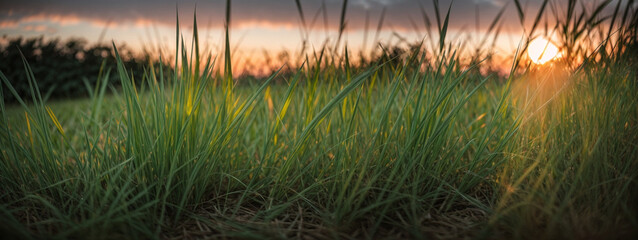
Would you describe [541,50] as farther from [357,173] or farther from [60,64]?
[60,64]

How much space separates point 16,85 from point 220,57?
10.1 m

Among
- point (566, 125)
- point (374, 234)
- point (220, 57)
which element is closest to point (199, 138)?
point (220, 57)

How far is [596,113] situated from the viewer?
1.36 metres

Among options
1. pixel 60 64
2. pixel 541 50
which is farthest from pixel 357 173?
pixel 60 64

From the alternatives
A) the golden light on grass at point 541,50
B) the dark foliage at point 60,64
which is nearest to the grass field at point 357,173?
the golden light on grass at point 541,50

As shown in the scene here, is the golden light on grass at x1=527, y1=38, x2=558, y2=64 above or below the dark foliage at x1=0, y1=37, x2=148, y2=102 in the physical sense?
above

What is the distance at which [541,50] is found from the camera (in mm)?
1687

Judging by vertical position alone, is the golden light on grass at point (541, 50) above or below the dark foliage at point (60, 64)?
above

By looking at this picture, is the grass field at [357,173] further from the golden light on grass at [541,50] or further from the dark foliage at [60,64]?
the dark foliage at [60,64]

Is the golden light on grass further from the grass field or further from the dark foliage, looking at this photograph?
the dark foliage

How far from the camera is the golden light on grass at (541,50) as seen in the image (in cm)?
167

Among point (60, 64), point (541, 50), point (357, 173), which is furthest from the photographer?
point (60, 64)

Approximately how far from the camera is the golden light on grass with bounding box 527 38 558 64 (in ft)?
5.47

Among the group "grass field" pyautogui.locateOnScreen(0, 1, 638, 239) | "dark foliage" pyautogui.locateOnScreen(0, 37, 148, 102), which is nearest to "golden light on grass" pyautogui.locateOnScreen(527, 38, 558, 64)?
"grass field" pyautogui.locateOnScreen(0, 1, 638, 239)
